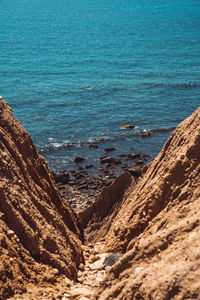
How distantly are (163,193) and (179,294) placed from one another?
6.84m

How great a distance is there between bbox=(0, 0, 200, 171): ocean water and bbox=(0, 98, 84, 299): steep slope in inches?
934

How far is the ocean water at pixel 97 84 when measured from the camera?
161ft

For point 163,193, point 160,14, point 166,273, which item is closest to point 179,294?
point 166,273

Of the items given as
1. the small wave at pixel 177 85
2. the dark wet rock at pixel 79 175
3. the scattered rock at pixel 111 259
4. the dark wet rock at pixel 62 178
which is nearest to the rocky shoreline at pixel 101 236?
the scattered rock at pixel 111 259

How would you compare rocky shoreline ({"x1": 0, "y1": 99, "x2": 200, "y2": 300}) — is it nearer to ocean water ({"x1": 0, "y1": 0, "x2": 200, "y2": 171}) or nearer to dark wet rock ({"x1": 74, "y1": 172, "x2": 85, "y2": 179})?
dark wet rock ({"x1": 74, "y1": 172, "x2": 85, "y2": 179})

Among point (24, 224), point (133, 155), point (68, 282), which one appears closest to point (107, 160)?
point (133, 155)

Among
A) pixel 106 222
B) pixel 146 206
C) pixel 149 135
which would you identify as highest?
pixel 146 206

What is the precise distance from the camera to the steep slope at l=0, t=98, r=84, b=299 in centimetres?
1087

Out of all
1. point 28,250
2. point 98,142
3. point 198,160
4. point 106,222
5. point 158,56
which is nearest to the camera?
point 28,250

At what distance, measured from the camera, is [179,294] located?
834 centimetres

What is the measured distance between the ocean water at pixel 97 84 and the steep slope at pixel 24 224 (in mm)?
23732

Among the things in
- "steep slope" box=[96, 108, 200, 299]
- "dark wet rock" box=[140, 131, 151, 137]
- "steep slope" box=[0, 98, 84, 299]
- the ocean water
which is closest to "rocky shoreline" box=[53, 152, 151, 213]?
the ocean water

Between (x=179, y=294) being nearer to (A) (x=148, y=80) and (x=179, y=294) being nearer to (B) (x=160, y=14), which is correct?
(A) (x=148, y=80)

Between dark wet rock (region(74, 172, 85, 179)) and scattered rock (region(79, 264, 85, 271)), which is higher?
scattered rock (region(79, 264, 85, 271))
